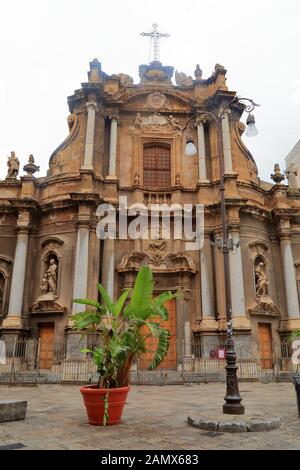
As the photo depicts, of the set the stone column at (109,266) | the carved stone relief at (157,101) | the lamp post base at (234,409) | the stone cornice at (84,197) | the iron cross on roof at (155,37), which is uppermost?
the iron cross on roof at (155,37)

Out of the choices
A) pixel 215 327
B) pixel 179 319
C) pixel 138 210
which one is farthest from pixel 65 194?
pixel 215 327

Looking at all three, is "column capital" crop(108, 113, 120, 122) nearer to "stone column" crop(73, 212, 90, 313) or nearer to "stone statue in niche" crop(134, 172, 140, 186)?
"stone statue in niche" crop(134, 172, 140, 186)

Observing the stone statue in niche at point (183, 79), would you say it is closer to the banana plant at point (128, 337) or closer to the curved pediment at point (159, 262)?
the curved pediment at point (159, 262)

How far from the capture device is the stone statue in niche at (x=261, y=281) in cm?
1889

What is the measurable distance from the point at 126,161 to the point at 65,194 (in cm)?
388

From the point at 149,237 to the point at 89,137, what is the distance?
5.94 metres

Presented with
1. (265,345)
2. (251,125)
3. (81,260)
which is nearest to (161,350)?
(251,125)

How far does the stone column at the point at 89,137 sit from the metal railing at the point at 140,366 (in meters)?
8.56

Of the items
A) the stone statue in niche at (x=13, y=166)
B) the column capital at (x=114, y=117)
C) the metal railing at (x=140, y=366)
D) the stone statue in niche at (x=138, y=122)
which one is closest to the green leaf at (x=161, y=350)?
the metal railing at (x=140, y=366)

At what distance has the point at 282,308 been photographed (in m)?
19.6

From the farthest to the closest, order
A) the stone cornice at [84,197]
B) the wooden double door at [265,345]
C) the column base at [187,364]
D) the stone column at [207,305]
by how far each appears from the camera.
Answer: the wooden double door at [265,345], the stone cornice at [84,197], the stone column at [207,305], the column base at [187,364]

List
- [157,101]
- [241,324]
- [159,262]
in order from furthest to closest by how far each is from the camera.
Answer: [157,101], [159,262], [241,324]

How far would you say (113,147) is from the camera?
20.5 m

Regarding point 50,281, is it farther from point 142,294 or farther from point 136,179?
point 142,294
